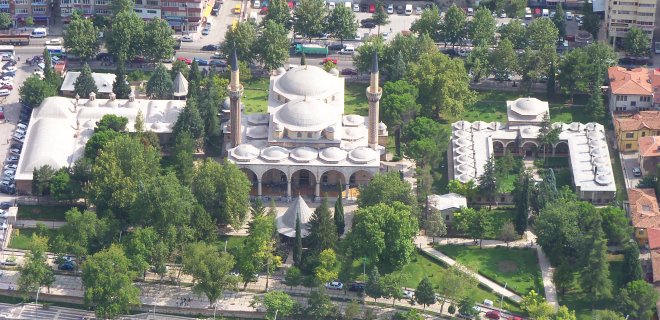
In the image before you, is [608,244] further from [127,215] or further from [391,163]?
[127,215]

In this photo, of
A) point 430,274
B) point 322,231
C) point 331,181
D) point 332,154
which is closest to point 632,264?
point 430,274

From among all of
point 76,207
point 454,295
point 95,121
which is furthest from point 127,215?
point 454,295

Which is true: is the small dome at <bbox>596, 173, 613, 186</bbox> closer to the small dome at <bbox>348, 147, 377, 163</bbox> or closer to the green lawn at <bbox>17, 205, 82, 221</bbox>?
the small dome at <bbox>348, 147, 377, 163</bbox>

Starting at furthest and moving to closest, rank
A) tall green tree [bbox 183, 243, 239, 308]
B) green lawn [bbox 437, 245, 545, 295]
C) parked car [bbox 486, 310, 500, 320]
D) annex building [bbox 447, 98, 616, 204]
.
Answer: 1. annex building [bbox 447, 98, 616, 204]
2. green lawn [bbox 437, 245, 545, 295]
3. parked car [bbox 486, 310, 500, 320]
4. tall green tree [bbox 183, 243, 239, 308]

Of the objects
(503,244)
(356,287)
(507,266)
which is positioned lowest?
(356,287)

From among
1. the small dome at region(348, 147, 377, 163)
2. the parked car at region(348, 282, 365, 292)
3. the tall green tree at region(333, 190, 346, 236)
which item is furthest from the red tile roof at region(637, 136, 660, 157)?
the parked car at region(348, 282, 365, 292)

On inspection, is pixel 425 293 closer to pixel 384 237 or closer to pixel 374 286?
pixel 374 286
